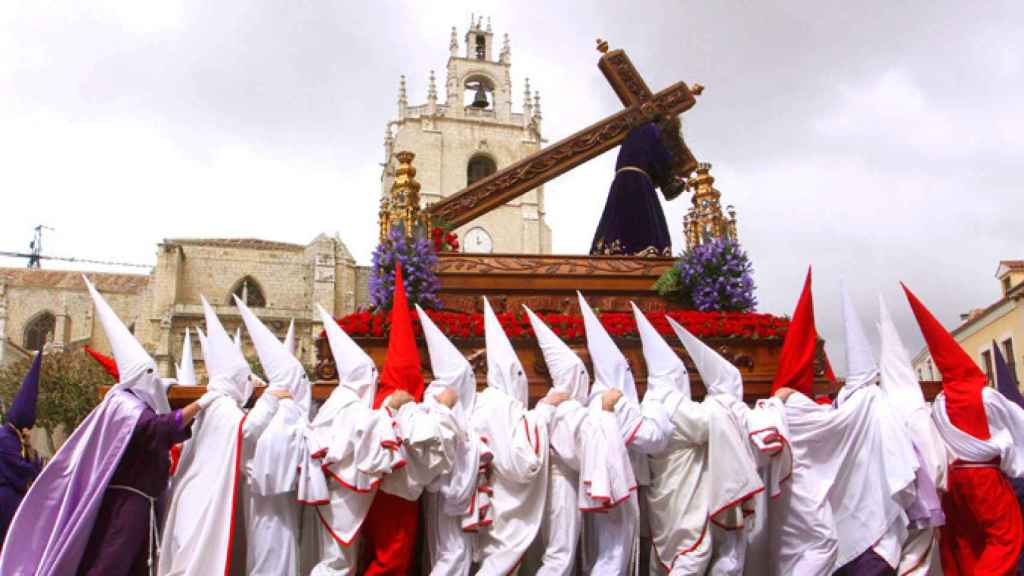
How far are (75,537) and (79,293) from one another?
46.7 metres

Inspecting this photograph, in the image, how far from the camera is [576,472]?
6.22 metres

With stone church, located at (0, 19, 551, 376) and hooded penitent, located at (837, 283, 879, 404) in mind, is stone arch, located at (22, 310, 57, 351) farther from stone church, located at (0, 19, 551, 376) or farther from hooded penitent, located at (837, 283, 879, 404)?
hooded penitent, located at (837, 283, 879, 404)

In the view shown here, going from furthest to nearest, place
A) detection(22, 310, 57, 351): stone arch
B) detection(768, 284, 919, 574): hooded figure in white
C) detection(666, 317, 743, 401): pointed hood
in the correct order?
detection(22, 310, 57, 351): stone arch
detection(666, 317, 743, 401): pointed hood
detection(768, 284, 919, 574): hooded figure in white

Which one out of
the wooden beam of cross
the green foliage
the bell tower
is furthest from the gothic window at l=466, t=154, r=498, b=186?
the wooden beam of cross

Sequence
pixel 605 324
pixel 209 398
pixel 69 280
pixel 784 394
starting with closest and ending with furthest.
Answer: pixel 209 398
pixel 784 394
pixel 605 324
pixel 69 280

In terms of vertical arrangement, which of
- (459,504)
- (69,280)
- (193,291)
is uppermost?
(69,280)

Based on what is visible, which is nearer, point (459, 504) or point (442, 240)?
point (459, 504)

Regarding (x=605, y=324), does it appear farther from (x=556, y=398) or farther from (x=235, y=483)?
(x=235, y=483)

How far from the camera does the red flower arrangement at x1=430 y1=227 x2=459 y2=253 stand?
32.5 feet

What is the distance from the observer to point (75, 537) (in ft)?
16.1

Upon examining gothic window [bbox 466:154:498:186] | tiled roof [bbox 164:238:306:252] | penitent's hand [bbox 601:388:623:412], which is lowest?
penitent's hand [bbox 601:388:623:412]

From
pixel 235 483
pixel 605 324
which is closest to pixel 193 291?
pixel 605 324

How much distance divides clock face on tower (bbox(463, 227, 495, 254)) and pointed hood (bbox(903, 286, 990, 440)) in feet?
144

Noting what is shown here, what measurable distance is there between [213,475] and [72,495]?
880 millimetres
